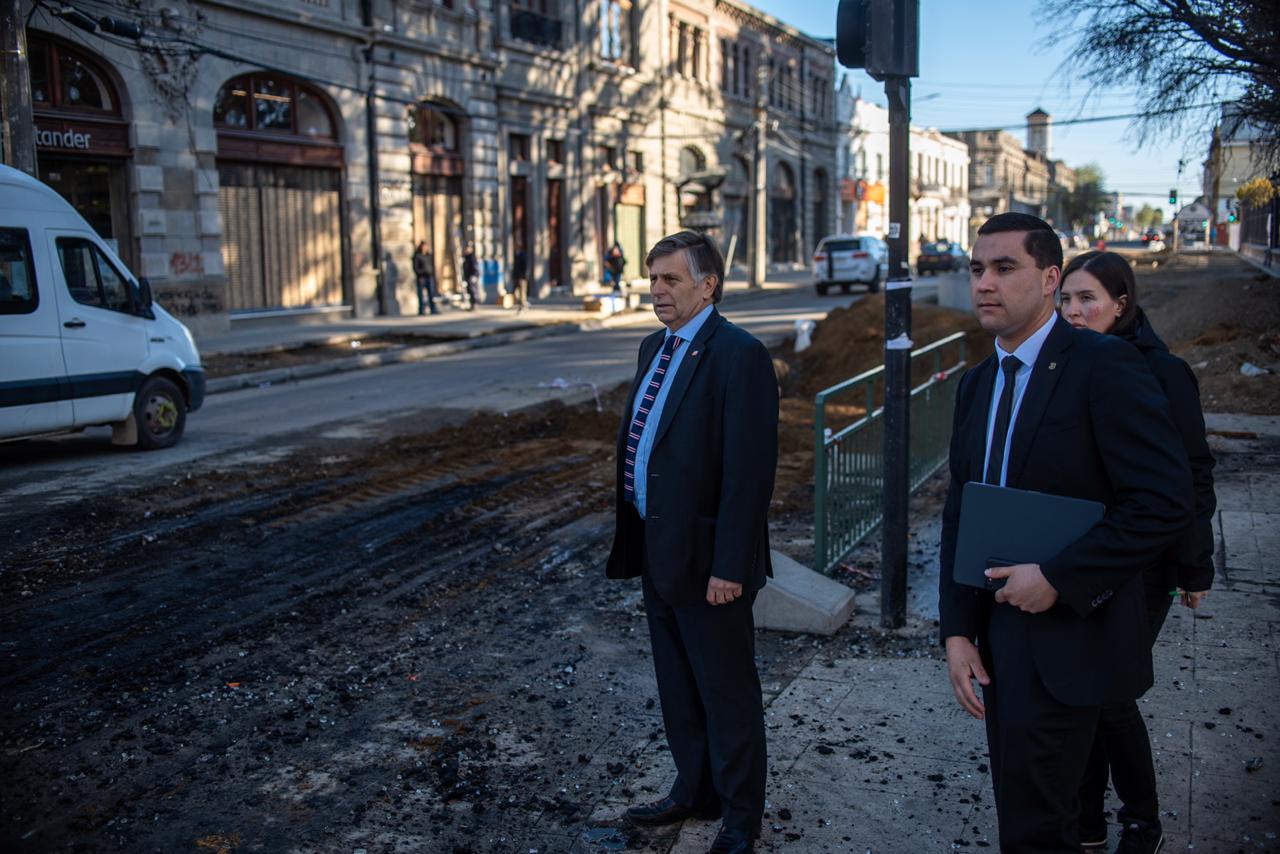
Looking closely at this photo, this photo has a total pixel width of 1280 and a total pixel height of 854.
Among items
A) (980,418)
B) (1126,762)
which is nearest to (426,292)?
(1126,762)

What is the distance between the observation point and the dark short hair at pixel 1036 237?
8.93ft

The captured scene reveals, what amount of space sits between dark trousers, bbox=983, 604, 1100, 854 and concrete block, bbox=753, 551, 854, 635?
10.4ft

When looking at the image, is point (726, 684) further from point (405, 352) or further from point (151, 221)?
point (151, 221)

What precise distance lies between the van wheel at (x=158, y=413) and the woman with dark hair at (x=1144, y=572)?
9.56m

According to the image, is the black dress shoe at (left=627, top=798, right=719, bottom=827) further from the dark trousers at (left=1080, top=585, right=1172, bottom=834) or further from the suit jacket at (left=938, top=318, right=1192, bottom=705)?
the suit jacket at (left=938, top=318, right=1192, bottom=705)

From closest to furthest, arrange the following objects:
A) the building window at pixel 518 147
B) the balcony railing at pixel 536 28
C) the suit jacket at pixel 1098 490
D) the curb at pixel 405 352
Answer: the suit jacket at pixel 1098 490, the curb at pixel 405 352, the balcony railing at pixel 536 28, the building window at pixel 518 147

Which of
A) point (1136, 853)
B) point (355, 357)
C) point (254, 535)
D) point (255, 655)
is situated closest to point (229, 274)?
point (355, 357)

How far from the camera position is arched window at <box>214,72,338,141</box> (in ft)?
78.0

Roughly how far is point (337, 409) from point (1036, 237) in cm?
1216

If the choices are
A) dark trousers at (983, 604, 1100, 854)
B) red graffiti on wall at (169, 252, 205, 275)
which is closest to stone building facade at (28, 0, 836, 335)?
red graffiti on wall at (169, 252, 205, 275)

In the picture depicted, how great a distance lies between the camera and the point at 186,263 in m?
22.5

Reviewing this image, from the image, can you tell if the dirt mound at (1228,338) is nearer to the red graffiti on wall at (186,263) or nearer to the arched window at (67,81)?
the red graffiti on wall at (186,263)

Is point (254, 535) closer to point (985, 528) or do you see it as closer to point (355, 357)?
point (985, 528)

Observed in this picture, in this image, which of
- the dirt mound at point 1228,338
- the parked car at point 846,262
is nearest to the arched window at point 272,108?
the parked car at point 846,262
